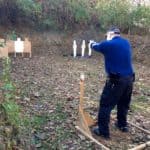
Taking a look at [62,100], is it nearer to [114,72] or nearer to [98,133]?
[98,133]

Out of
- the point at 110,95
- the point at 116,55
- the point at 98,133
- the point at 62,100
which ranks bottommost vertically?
the point at 98,133

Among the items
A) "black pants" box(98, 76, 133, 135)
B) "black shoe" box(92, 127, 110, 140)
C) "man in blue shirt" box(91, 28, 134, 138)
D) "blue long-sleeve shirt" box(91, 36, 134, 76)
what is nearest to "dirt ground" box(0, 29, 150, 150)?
"black shoe" box(92, 127, 110, 140)

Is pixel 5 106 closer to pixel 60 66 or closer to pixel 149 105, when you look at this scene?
pixel 149 105

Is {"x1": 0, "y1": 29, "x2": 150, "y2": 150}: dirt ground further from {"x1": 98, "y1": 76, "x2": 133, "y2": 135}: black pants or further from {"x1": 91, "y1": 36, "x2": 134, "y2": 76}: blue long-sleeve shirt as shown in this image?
{"x1": 91, "y1": 36, "x2": 134, "y2": 76}: blue long-sleeve shirt

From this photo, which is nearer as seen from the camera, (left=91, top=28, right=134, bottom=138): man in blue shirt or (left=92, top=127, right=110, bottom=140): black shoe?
(left=91, top=28, right=134, bottom=138): man in blue shirt

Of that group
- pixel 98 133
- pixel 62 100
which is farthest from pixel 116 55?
pixel 62 100

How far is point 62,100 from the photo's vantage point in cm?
832

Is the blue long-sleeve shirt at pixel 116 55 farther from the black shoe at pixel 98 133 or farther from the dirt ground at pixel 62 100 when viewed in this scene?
the dirt ground at pixel 62 100

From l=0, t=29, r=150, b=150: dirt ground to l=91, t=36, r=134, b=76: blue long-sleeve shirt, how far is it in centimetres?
116

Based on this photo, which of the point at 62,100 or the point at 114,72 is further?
the point at 62,100

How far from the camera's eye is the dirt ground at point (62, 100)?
6074 mm

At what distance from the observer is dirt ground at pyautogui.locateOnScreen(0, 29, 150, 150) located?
19.9 ft

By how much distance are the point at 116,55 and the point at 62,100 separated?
99.7 inches

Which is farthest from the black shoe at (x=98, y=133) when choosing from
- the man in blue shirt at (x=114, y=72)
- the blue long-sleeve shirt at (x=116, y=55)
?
the blue long-sleeve shirt at (x=116, y=55)
